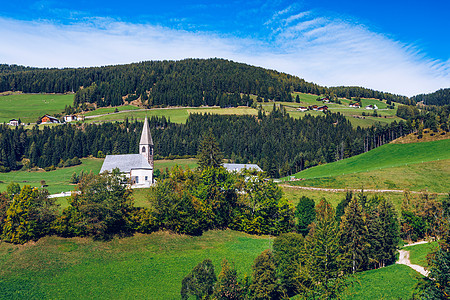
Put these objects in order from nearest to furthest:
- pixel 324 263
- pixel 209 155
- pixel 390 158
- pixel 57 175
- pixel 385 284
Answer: pixel 324 263 < pixel 385 284 < pixel 209 155 < pixel 390 158 < pixel 57 175

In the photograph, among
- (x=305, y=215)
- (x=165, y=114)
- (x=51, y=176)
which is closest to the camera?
(x=305, y=215)

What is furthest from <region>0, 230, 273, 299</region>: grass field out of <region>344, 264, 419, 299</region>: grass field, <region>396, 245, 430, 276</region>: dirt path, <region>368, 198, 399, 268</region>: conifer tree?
<region>396, 245, 430, 276</region>: dirt path

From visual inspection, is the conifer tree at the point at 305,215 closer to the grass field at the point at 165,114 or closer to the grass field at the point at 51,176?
the grass field at the point at 51,176

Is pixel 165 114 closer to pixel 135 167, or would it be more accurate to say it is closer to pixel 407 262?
pixel 135 167

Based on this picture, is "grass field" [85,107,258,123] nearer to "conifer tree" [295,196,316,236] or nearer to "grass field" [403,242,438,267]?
"conifer tree" [295,196,316,236]

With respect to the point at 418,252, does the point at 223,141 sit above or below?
above

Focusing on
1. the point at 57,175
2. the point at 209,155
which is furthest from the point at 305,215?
the point at 57,175

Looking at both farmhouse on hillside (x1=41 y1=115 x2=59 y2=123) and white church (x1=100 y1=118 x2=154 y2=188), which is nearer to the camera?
white church (x1=100 y1=118 x2=154 y2=188)
